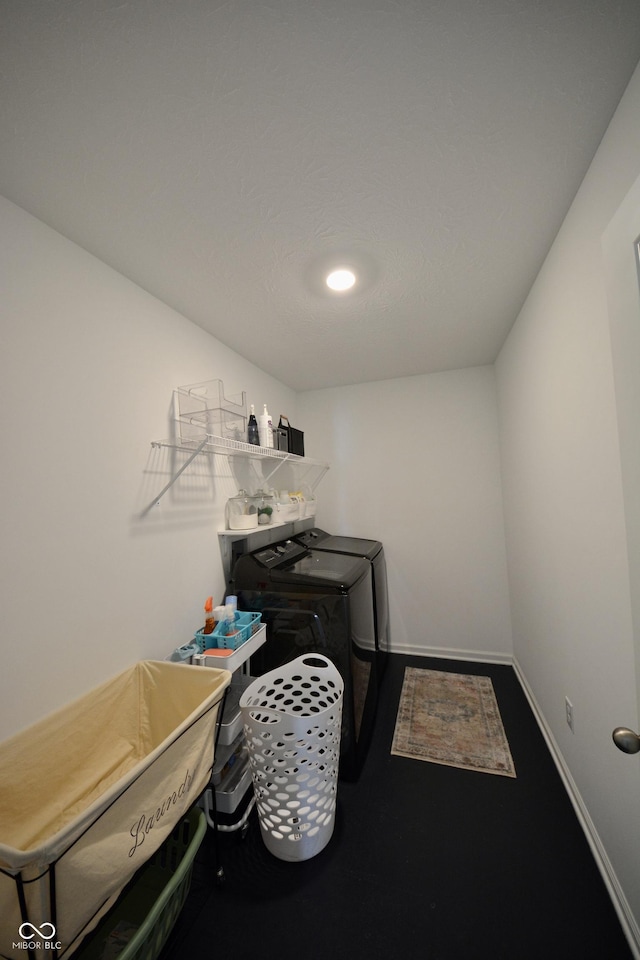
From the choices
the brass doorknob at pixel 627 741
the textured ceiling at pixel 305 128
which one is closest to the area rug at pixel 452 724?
the brass doorknob at pixel 627 741

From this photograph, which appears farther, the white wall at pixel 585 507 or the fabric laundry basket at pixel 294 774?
the fabric laundry basket at pixel 294 774

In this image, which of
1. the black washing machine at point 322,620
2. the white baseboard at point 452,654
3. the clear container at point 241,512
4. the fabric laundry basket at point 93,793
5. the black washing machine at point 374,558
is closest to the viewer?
the fabric laundry basket at point 93,793

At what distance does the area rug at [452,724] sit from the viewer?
1.85 m

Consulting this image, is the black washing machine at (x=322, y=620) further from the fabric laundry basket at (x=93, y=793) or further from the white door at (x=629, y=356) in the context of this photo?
the white door at (x=629, y=356)

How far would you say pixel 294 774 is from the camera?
1.30m

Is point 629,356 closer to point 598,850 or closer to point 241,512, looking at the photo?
point 598,850

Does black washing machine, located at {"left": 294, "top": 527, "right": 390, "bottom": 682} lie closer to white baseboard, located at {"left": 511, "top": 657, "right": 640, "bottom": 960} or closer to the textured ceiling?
white baseboard, located at {"left": 511, "top": 657, "right": 640, "bottom": 960}

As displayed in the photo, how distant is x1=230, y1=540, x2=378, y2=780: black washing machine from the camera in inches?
69.2

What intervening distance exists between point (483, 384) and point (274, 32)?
266cm

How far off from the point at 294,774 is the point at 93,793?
2.32ft

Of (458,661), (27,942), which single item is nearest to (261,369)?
(27,942)

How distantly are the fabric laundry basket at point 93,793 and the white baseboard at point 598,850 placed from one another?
4.84 feet

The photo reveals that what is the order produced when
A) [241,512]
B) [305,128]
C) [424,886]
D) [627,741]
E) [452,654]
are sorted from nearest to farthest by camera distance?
[627,741] → [305,128] → [424,886] → [241,512] → [452,654]

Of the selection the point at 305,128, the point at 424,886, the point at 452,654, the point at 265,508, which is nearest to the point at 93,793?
the point at 424,886
